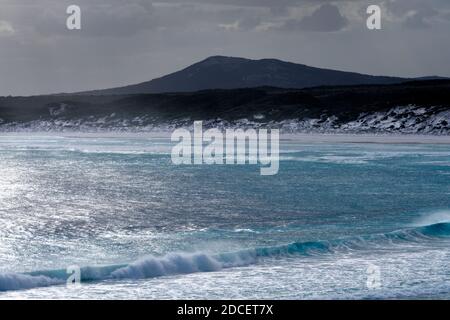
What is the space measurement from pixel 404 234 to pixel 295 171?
1149 centimetres

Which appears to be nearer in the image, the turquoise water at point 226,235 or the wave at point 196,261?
the turquoise water at point 226,235

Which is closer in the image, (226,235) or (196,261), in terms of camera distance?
(196,261)

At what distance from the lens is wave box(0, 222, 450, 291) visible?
941 cm

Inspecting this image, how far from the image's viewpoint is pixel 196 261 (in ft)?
34.8

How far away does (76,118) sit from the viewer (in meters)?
85.7

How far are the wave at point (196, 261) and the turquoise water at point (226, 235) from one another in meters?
0.02

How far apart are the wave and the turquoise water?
19 millimetres

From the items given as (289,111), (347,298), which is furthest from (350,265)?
(289,111)

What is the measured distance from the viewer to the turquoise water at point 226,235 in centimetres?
930

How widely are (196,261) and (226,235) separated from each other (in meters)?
1.90

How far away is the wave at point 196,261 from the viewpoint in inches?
370

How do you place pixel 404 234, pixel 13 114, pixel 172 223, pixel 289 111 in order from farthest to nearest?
1. pixel 13 114
2. pixel 289 111
3. pixel 172 223
4. pixel 404 234
